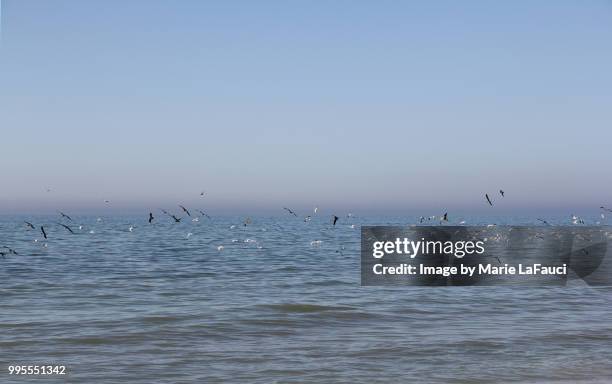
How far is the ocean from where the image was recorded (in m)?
16.7

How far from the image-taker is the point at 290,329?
2186 cm

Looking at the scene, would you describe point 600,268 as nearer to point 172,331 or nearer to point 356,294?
point 356,294

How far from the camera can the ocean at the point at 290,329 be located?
16656 mm

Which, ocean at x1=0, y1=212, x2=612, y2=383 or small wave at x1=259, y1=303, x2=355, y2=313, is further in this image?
small wave at x1=259, y1=303, x2=355, y2=313

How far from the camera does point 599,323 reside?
22.7m

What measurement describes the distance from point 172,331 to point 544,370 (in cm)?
1022

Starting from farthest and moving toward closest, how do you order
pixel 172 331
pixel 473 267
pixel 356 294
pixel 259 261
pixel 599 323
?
1. pixel 259 261
2. pixel 473 267
3. pixel 356 294
4. pixel 599 323
5. pixel 172 331

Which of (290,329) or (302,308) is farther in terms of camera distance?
(302,308)

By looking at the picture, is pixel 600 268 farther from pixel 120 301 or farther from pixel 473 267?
Answer: pixel 120 301

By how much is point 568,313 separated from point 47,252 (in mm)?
37085

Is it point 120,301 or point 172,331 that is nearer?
point 172,331

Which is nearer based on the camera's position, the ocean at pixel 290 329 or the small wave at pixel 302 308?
the ocean at pixel 290 329

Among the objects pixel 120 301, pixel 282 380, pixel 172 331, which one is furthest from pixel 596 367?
pixel 120 301

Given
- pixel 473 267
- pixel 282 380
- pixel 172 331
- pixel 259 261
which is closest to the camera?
pixel 282 380
